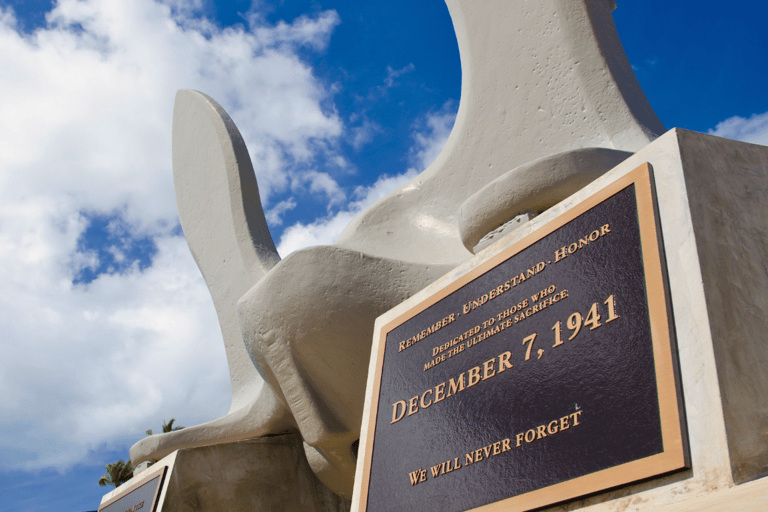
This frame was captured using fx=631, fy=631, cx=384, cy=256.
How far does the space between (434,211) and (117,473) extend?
1620 cm

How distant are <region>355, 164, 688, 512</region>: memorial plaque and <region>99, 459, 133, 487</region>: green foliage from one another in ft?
56.8

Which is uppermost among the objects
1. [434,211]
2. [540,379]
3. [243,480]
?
[434,211]

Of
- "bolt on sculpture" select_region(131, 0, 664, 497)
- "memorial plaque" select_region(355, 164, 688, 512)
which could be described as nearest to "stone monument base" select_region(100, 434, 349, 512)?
"bolt on sculpture" select_region(131, 0, 664, 497)

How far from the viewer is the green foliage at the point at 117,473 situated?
58.5 ft

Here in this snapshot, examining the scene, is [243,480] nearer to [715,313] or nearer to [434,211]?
[434,211]

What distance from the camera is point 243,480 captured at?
5.54m

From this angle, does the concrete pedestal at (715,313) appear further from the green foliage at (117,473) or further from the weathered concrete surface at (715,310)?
the green foliage at (117,473)

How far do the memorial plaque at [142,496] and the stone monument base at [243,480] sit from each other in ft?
0.07

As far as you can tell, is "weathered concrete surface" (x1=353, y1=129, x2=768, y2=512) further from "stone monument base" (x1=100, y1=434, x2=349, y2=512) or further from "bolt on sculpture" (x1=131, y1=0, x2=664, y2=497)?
"stone monument base" (x1=100, y1=434, x2=349, y2=512)

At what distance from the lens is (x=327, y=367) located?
4.54m

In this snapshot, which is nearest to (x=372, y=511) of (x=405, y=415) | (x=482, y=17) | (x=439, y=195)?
(x=405, y=415)

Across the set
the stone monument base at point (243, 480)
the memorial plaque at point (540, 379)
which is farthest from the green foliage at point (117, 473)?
the memorial plaque at point (540, 379)

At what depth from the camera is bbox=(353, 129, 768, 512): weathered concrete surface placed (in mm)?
1690

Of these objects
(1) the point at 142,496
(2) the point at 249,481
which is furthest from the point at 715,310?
(1) the point at 142,496
